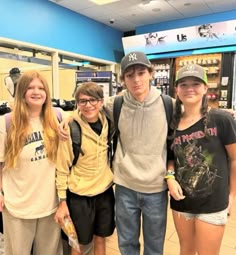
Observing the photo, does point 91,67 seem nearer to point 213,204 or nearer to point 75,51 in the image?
point 75,51

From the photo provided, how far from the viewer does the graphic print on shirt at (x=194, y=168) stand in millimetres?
1440

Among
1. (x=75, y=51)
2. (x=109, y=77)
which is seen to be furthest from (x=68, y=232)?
(x=75, y=51)

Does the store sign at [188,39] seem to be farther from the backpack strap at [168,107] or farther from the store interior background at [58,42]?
the backpack strap at [168,107]

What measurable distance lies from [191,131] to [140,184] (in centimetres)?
43

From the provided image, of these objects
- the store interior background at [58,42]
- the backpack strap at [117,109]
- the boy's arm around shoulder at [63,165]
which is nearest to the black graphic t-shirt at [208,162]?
the backpack strap at [117,109]

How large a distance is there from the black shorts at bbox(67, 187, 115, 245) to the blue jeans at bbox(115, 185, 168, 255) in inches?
3.1

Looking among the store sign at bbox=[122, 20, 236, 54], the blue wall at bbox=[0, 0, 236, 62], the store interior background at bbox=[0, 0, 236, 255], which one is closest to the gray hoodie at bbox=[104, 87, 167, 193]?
the store interior background at bbox=[0, 0, 236, 255]

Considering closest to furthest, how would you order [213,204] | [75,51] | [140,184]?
[213,204], [140,184], [75,51]

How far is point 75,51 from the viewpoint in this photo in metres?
6.27

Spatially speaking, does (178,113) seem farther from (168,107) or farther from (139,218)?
(139,218)

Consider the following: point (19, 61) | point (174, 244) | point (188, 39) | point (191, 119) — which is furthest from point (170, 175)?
point (188, 39)

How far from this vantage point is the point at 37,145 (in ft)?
5.38

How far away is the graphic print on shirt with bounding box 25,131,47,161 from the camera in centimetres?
163

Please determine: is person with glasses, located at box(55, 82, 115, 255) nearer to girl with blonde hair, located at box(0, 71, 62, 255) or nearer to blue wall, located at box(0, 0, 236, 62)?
girl with blonde hair, located at box(0, 71, 62, 255)
